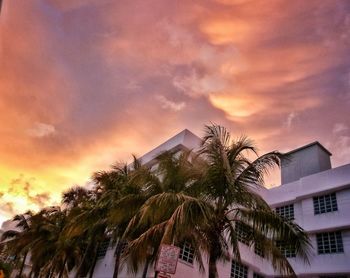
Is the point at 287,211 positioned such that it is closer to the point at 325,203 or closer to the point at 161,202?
the point at 325,203

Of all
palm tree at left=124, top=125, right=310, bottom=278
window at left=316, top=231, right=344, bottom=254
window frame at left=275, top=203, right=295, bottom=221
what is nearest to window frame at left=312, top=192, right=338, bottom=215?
window at left=316, top=231, right=344, bottom=254

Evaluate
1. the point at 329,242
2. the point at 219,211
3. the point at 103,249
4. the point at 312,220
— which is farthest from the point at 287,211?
the point at 219,211

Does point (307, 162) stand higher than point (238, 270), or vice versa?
point (307, 162)

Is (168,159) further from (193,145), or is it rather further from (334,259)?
(334,259)

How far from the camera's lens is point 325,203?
23.8 metres

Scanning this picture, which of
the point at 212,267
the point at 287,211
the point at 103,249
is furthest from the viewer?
the point at 287,211

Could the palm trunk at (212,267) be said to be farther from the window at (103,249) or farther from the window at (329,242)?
the window at (329,242)

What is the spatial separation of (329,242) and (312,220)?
6.08ft

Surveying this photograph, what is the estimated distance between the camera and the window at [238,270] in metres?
21.8

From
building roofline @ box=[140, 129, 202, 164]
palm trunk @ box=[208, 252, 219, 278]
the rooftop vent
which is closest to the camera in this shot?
palm trunk @ box=[208, 252, 219, 278]

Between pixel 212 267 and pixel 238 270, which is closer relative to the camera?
pixel 212 267

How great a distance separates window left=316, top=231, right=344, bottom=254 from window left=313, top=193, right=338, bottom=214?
1.63m

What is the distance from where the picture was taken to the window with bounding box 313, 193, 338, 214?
23.2 meters

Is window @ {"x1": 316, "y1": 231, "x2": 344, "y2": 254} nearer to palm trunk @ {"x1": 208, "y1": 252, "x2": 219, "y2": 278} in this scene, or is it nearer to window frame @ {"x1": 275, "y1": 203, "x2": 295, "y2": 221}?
window frame @ {"x1": 275, "y1": 203, "x2": 295, "y2": 221}
